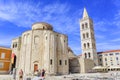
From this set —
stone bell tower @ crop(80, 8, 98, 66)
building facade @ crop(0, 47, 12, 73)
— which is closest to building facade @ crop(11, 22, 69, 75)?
building facade @ crop(0, 47, 12, 73)

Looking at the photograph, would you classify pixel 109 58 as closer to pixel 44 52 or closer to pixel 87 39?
pixel 87 39

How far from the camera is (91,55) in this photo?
6212 centimetres

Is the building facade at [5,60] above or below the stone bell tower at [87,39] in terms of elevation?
below

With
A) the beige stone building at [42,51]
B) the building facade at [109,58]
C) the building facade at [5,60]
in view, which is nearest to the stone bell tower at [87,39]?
the building facade at [109,58]

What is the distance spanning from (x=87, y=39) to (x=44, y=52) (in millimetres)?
34553

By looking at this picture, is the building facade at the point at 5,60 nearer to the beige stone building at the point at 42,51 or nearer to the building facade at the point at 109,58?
the beige stone building at the point at 42,51

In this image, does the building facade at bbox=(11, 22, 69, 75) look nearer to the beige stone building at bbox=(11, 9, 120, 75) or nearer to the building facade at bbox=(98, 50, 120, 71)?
the beige stone building at bbox=(11, 9, 120, 75)

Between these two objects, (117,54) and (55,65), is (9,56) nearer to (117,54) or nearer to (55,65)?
(55,65)

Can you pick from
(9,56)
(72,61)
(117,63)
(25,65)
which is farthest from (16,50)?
(117,63)

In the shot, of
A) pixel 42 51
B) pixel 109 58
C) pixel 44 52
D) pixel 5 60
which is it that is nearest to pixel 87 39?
pixel 109 58

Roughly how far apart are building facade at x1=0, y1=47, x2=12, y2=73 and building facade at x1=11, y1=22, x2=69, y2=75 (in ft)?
11.4

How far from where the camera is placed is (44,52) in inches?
1393

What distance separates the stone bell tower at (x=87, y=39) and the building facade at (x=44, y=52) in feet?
88.0

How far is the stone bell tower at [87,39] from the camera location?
6306 cm
